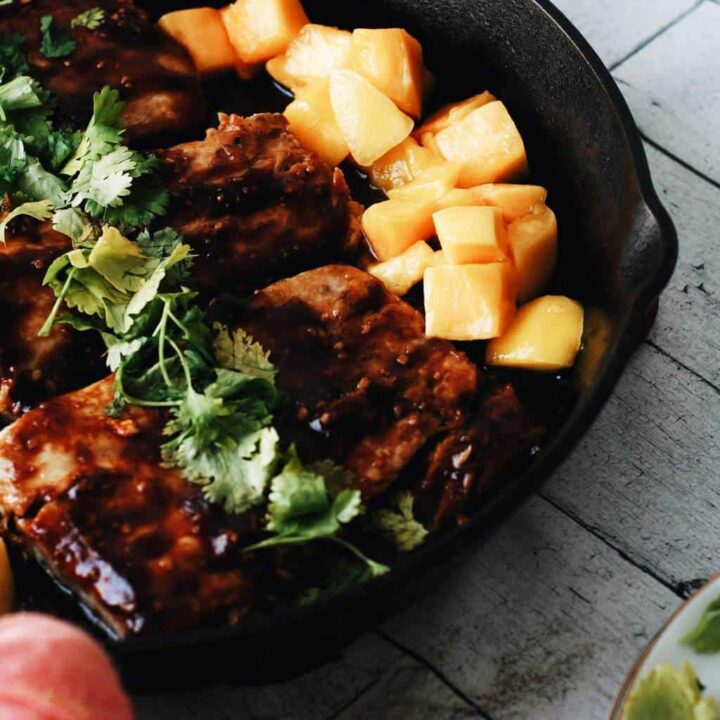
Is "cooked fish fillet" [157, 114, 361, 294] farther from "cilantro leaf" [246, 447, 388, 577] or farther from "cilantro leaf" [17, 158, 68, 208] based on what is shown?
"cilantro leaf" [246, 447, 388, 577]

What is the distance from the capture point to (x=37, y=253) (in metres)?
2.39

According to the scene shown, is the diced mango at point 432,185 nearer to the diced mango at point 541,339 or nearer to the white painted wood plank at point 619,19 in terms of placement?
the diced mango at point 541,339

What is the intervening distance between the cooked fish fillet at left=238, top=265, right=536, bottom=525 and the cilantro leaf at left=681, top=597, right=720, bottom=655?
1.73 ft

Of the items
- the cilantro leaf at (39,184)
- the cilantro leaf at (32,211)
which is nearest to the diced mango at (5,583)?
the cilantro leaf at (32,211)

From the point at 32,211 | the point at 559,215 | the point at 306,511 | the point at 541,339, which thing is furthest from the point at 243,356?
the point at 559,215

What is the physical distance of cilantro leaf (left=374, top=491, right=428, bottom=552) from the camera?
2.20 m

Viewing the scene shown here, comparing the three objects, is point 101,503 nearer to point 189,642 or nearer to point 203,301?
point 189,642

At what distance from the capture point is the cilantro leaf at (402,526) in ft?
7.22

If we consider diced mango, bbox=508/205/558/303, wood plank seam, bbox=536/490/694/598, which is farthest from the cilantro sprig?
wood plank seam, bbox=536/490/694/598

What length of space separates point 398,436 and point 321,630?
54cm

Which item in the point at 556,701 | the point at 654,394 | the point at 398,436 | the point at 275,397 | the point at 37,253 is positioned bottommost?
the point at 556,701

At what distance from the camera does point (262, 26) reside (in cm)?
313

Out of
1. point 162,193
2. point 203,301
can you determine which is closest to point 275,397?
point 203,301

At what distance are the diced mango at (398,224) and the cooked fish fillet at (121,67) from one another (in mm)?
675
